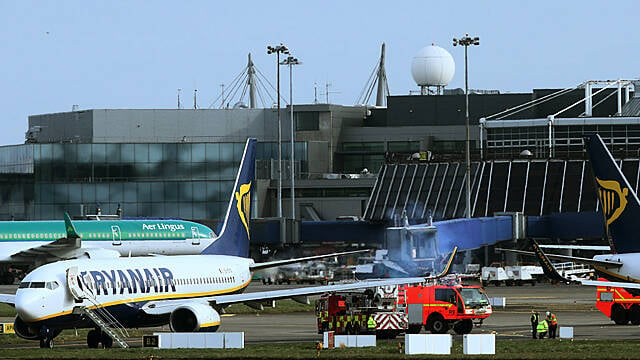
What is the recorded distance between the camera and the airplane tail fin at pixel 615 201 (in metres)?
54.2

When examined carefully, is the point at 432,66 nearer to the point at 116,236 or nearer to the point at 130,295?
the point at 116,236

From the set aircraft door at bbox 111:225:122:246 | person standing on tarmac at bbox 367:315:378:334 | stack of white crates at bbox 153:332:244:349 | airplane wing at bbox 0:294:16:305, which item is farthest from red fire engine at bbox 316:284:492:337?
aircraft door at bbox 111:225:122:246

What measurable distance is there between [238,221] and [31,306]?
17.4m

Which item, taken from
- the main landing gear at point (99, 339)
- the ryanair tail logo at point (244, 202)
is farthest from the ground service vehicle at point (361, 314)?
the ryanair tail logo at point (244, 202)

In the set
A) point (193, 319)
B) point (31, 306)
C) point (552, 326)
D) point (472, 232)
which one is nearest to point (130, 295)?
point (193, 319)

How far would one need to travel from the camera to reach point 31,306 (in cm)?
4650

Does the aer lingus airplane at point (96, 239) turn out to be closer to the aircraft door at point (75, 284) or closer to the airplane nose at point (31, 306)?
the aircraft door at point (75, 284)

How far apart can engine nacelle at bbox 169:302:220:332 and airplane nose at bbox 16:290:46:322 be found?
5.55 metres

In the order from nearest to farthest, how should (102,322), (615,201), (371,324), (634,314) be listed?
(102,322) < (371,324) < (615,201) < (634,314)

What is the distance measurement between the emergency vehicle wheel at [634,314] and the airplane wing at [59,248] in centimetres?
5068

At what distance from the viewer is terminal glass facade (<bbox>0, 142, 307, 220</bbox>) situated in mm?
154375

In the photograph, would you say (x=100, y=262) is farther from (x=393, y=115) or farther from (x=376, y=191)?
(x=393, y=115)

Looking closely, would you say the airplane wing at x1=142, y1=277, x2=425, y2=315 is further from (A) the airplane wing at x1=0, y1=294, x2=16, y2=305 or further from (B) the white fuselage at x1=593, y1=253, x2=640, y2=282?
(B) the white fuselage at x1=593, y1=253, x2=640, y2=282

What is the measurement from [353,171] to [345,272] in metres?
66.0
